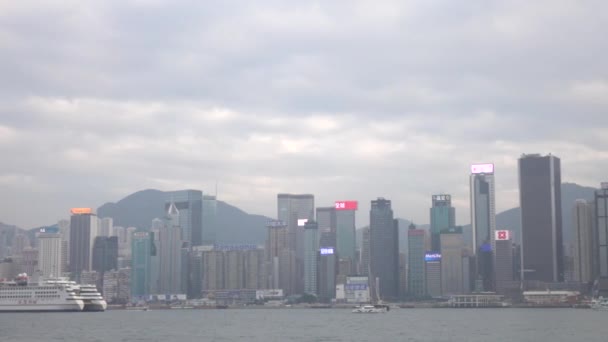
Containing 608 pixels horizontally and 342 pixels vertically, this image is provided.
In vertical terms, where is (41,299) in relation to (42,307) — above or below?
above

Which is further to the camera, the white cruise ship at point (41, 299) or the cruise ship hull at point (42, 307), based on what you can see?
the white cruise ship at point (41, 299)

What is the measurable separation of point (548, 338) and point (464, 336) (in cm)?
976

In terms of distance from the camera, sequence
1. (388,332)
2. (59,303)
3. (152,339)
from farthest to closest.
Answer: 1. (59,303)
2. (388,332)
3. (152,339)

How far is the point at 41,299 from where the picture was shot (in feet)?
632

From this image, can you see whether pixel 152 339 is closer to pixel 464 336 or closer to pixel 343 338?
pixel 343 338

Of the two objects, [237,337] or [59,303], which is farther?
[59,303]

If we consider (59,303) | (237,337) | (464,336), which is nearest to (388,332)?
(464,336)

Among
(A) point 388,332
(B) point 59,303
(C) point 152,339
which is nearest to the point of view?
(C) point 152,339

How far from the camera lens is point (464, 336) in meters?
103

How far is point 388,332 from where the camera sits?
11275cm

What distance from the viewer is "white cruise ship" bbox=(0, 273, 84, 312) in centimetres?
19162

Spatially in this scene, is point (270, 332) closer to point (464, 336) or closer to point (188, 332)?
point (188, 332)

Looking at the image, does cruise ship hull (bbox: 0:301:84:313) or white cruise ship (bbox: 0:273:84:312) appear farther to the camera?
white cruise ship (bbox: 0:273:84:312)

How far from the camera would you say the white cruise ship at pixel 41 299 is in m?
192
